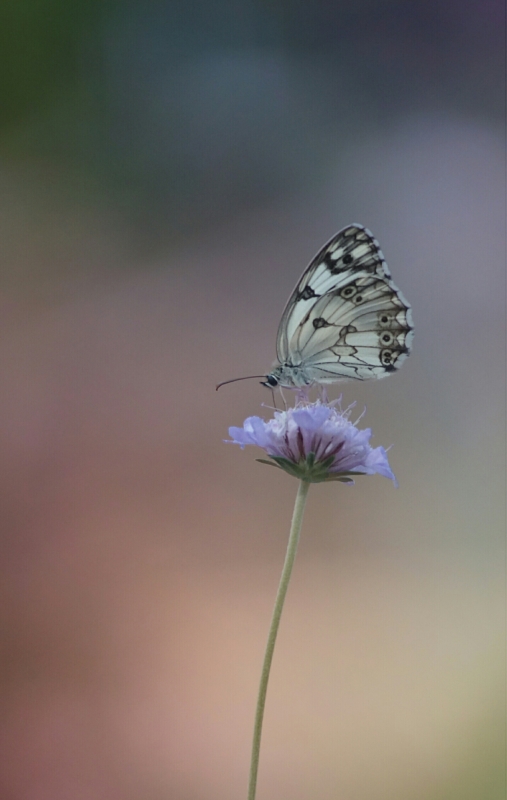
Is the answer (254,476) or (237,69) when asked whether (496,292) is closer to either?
(254,476)

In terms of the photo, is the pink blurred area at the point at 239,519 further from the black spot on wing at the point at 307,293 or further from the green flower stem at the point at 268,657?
the green flower stem at the point at 268,657

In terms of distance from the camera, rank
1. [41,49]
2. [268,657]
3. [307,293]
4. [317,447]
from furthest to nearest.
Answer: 1. [41,49]
2. [307,293]
3. [317,447]
4. [268,657]

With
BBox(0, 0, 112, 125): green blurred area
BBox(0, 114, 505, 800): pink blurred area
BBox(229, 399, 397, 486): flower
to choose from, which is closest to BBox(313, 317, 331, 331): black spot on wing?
BBox(229, 399, 397, 486): flower

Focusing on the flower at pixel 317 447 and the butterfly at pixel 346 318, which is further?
the butterfly at pixel 346 318

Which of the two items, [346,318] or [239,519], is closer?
[346,318]

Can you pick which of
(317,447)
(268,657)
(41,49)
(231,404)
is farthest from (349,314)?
(41,49)

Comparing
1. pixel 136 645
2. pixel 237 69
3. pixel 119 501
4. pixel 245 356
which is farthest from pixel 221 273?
pixel 136 645

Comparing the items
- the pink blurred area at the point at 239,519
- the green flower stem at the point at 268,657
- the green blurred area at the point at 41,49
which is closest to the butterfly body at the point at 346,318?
the green flower stem at the point at 268,657

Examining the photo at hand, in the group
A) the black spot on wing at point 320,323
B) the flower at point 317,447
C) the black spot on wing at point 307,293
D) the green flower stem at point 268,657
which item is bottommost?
the green flower stem at point 268,657

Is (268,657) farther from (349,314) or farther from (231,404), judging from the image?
(231,404)
